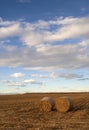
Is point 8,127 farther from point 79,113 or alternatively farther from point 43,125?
point 79,113

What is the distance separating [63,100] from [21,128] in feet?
26.8

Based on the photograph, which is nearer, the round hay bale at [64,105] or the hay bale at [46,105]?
the round hay bale at [64,105]

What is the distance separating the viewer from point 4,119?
59.6 feet

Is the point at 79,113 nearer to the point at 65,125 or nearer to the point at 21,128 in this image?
the point at 65,125

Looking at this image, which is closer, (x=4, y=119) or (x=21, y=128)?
(x=21, y=128)

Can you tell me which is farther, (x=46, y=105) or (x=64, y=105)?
(x=46, y=105)

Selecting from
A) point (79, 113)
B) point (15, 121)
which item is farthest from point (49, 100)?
point (15, 121)

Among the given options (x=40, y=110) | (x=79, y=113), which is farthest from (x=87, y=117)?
(x=40, y=110)

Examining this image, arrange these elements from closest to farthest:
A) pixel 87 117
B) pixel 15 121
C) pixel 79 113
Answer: pixel 15 121 → pixel 87 117 → pixel 79 113

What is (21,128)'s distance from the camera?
14789 millimetres

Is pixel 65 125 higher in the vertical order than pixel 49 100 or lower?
lower

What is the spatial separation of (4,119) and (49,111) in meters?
5.20

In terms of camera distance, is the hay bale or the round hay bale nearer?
the round hay bale

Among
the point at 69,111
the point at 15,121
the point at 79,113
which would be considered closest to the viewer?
the point at 15,121
